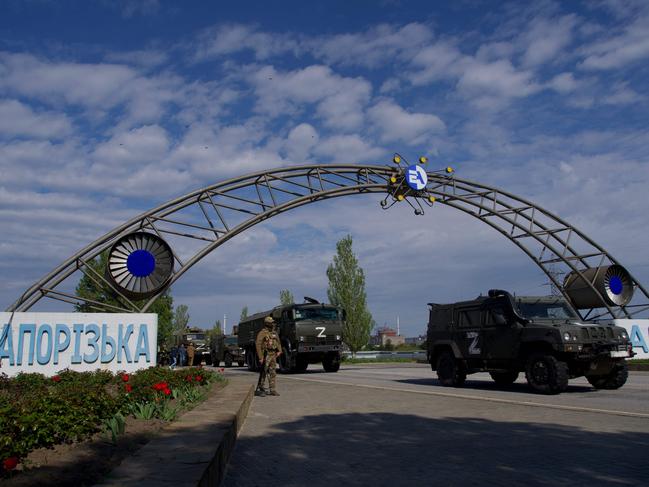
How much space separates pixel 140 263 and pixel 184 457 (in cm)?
1661

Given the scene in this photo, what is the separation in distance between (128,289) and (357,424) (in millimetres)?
13513

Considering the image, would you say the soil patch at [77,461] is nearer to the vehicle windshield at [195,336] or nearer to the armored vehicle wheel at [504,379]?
the armored vehicle wheel at [504,379]

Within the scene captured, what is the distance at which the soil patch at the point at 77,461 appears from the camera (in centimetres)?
410

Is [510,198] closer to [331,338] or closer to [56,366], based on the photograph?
[331,338]

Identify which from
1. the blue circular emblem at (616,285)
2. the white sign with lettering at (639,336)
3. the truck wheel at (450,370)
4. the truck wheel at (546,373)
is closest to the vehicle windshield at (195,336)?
the blue circular emblem at (616,285)

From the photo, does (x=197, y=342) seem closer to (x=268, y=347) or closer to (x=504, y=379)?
(x=504, y=379)

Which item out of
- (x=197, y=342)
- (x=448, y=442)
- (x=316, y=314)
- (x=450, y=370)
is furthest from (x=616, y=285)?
(x=197, y=342)

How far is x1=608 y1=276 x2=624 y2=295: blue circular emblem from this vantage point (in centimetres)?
2811

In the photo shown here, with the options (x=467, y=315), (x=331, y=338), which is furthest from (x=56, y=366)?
(x=467, y=315)

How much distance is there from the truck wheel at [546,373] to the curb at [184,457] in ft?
24.0

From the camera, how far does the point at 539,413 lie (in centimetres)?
909

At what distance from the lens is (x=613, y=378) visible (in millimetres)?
12992

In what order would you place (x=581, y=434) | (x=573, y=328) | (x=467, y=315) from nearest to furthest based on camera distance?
(x=581, y=434), (x=573, y=328), (x=467, y=315)

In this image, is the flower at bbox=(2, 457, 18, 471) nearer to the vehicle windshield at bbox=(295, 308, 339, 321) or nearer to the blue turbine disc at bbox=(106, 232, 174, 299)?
the blue turbine disc at bbox=(106, 232, 174, 299)
